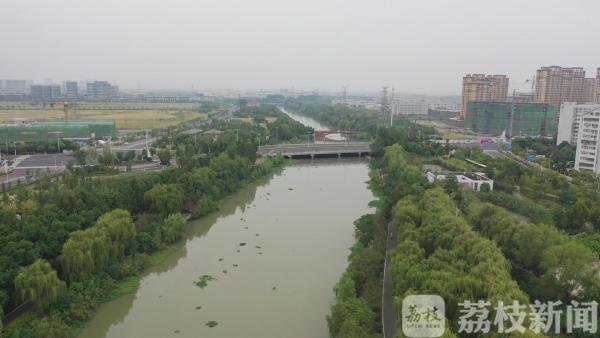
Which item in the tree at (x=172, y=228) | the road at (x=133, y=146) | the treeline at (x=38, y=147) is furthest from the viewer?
the road at (x=133, y=146)

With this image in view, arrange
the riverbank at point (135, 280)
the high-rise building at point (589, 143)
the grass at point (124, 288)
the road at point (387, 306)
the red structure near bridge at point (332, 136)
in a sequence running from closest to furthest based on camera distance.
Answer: the road at point (387, 306), the riverbank at point (135, 280), the grass at point (124, 288), the high-rise building at point (589, 143), the red structure near bridge at point (332, 136)

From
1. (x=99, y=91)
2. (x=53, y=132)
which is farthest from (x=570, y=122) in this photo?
(x=99, y=91)

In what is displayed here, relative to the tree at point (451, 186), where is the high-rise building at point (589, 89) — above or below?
above

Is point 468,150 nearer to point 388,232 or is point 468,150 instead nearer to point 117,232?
point 388,232

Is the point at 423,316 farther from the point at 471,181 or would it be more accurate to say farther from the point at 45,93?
the point at 45,93

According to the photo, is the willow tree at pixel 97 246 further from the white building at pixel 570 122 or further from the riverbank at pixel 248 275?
the white building at pixel 570 122

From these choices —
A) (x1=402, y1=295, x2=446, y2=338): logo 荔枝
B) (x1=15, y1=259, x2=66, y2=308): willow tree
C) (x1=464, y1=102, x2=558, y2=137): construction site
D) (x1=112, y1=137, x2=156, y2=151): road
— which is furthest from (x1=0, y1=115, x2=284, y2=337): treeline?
(x1=464, y1=102, x2=558, y2=137): construction site

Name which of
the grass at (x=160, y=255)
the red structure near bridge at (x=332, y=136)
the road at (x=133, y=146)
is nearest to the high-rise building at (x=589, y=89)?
the red structure near bridge at (x=332, y=136)
